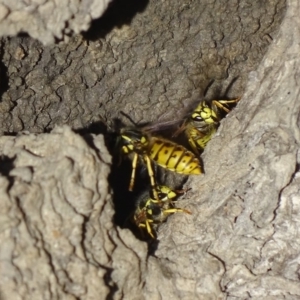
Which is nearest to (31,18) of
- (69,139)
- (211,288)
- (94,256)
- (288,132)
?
(69,139)

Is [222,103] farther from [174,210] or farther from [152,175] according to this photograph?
[174,210]

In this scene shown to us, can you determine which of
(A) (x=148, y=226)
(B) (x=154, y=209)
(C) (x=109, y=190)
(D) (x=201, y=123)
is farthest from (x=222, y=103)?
(C) (x=109, y=190)

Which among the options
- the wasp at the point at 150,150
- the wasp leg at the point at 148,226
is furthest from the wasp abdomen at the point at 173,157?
the wasp leg at the point at 148,226

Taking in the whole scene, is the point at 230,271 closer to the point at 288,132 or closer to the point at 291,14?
the point at 288,132

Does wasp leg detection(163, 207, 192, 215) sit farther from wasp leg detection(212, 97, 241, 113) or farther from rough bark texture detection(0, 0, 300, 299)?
wasp leg detection(212, 97, 241, 113)

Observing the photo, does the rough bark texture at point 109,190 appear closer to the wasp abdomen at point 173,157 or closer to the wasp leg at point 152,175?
the wasp abdomen at point 173,157

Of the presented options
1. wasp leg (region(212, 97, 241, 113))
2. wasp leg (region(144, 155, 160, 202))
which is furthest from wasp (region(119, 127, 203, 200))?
wasp leg (region(212, 97, 241, 113))
